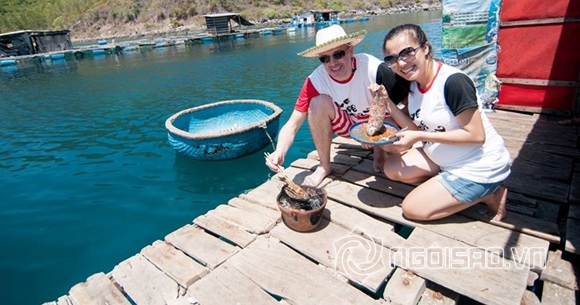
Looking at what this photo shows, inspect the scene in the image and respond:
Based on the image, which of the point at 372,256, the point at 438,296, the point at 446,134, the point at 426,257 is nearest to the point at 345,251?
the point at 372,256

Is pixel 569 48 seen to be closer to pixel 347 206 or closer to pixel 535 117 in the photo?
pixel 535 117

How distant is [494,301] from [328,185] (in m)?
1.96

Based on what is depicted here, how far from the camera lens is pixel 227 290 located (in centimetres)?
245

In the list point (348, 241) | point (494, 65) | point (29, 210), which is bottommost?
point (29, 210)

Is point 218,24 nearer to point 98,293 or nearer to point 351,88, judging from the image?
point 351,88

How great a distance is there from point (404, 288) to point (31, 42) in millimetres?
45355

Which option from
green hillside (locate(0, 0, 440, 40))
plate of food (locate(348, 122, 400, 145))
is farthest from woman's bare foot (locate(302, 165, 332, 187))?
green hillside (locate(0, 0, 440, 40))

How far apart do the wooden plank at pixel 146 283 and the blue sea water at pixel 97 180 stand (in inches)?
61.6

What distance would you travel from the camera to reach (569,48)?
459 centimetres

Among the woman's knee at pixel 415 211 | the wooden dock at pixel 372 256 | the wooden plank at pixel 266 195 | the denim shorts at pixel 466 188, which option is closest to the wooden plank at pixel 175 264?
the wooden dock at pixel 372 256

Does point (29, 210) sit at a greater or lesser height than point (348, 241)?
lesser

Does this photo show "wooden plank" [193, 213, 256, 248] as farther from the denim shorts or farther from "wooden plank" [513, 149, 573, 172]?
"wooden plank" [513, 149, 573, 172]

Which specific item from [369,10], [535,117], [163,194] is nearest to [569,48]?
[535,117]

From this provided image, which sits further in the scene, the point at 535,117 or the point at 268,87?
the point at 268,87
